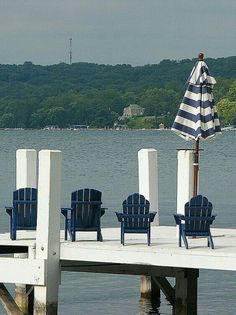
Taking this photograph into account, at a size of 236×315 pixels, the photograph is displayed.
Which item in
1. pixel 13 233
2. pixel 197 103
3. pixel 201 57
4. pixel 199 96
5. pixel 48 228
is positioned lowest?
pixel 13 233

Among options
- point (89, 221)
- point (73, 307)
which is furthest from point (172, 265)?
point (73, 307)

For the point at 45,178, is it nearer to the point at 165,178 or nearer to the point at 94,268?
the point at 94,268

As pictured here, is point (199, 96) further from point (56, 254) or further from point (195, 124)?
point (56, 254)

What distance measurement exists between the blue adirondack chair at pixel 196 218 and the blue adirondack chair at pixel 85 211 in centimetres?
128

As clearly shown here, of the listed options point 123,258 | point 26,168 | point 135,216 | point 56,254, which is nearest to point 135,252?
point 123,258

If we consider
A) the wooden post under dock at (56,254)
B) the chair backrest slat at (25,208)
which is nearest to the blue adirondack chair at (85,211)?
the wooden post under dock at (56,254)

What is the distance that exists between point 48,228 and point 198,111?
362 cm

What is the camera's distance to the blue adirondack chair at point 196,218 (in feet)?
62.4

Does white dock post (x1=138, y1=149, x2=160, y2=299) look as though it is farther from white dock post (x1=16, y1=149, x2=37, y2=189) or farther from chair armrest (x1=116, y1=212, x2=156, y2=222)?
chair armrest (x1=116, y1=212, x2=156, y2=222)

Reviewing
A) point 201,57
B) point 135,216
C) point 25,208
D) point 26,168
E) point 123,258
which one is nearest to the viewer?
point 123,258

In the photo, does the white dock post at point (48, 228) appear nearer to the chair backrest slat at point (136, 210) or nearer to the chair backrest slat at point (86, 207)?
the chair backrest slat at point (86, 207)

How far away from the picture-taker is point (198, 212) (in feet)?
62.5

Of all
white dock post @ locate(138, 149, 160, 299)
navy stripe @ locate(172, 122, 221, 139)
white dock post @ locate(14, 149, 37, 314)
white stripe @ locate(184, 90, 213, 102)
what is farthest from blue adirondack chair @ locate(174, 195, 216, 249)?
white dock post @ locate(14, 149, 37, 314)

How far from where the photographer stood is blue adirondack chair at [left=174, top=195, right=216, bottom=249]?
19016 millimetres
